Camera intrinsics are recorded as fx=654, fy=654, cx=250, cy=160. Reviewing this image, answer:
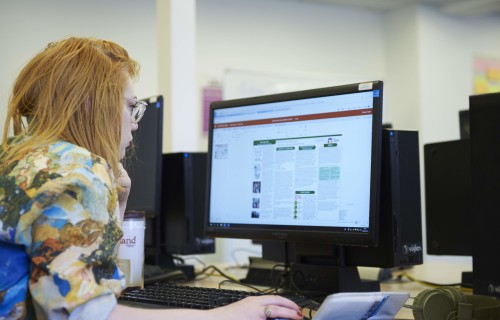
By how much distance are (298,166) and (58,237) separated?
741 millimetres

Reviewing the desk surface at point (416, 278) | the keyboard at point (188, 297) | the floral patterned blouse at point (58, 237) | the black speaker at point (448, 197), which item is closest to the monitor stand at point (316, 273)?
the desk surface at point (416, 278)

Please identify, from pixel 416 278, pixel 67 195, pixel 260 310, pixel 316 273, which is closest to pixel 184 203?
pixel 316 273

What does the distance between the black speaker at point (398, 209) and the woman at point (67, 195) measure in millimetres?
465

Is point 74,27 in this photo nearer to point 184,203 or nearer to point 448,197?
point 184,203

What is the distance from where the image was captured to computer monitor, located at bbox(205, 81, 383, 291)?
55.9 inches

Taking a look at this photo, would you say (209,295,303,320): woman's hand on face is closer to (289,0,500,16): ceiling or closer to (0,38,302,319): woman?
(0,38,302,319): woman

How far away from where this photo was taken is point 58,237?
2.97 ft

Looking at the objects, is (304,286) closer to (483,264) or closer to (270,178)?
(270,178)

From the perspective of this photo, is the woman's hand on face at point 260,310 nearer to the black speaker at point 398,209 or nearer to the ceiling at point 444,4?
the black speaker at point 398,209

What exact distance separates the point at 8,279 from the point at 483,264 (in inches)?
31.3

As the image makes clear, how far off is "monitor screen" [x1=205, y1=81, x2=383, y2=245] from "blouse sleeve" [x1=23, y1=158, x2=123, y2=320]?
0.64 m

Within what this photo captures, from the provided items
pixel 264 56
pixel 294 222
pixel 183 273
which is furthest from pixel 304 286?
pixel 264 56

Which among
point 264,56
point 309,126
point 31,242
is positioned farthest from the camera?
point 264,56

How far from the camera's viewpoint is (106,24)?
434 cm
